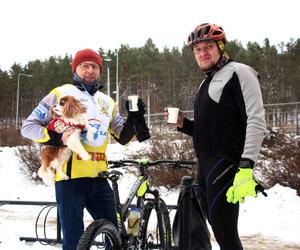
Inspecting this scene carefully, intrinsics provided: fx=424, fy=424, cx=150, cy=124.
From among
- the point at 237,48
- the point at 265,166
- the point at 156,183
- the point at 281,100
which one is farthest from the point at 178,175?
the point at 237,48

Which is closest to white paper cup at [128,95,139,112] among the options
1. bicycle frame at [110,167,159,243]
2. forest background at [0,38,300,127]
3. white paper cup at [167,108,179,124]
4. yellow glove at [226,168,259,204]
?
white paper cup at [167,108,179,124]

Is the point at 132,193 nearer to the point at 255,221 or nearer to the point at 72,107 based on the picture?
the point at 72,107

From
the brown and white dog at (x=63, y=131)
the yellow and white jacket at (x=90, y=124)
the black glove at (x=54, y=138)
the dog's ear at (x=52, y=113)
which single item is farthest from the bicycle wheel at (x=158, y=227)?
the dog's ear at (x=52, y=113)

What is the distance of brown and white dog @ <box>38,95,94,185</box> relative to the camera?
3049 millimetres

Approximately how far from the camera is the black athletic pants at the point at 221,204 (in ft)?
8.95

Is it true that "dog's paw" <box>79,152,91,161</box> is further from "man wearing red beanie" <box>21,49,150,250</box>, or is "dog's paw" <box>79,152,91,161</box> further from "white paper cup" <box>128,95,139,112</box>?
"white paper cup" <box>128,95,139,112</box>

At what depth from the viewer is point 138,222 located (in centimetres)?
365

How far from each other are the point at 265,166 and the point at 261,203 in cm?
111

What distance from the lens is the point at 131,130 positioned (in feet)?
12.0

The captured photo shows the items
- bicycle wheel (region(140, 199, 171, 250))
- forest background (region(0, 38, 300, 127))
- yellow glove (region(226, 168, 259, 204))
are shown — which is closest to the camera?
yellow glove (region(226, 168, 259, 204))

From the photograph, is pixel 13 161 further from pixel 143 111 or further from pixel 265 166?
pixel 143 111

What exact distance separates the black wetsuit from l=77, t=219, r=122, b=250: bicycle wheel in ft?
2.46

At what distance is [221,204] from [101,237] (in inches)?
39.1

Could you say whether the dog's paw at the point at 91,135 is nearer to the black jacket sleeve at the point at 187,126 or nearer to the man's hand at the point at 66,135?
the man's hand at the point at 66,135
